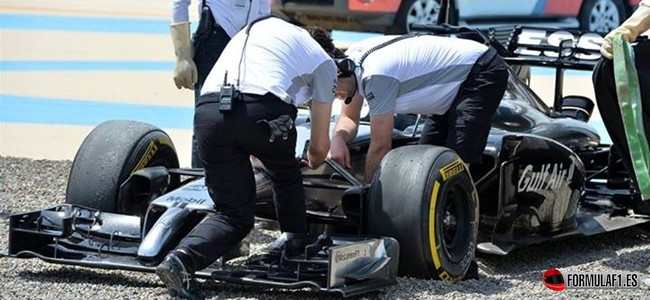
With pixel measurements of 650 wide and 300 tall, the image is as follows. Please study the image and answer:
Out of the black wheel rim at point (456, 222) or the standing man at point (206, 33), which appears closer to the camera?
the black wheel rim at point (456, 222)

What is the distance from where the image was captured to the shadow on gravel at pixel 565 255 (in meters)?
7.38

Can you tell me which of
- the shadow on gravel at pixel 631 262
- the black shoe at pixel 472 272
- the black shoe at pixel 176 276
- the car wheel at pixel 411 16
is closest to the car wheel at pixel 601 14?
the car wheel at pixel 411 16

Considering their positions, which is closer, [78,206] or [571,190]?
[78,206]

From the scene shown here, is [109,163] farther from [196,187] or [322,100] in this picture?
[322,100]

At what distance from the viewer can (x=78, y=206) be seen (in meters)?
6.76

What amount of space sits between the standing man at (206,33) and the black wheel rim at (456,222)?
72.8 inches

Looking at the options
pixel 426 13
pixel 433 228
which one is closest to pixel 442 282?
pixel 433 228

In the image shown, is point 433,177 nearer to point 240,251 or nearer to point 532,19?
point 240,251

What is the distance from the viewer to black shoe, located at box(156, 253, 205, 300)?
580cm

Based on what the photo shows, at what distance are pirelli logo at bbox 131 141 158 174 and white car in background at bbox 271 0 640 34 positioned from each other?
26.6 feet

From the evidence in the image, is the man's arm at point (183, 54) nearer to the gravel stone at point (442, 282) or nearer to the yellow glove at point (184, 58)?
the yellow glove at point (184, 58)

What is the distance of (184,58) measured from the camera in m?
7.83

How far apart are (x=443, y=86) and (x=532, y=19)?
9167mm

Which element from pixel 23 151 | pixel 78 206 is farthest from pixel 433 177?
pixel 23 151
